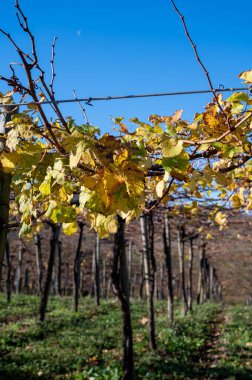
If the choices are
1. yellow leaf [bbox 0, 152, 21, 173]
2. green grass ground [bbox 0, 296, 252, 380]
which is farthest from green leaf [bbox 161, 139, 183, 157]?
green grass ground [bbox 0, 296, 252, 380]

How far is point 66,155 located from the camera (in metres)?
1.82

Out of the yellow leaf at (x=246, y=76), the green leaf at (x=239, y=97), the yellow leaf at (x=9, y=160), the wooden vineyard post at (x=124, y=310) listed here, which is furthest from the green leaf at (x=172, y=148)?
the wooden vineyard post at (x=124, y=310)

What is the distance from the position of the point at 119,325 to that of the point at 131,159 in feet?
39.8

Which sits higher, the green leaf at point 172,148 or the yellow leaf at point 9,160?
the yellow leaf at point 9,160

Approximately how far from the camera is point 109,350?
9398 mm

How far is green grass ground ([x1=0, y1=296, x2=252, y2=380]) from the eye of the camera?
7473 millimetres

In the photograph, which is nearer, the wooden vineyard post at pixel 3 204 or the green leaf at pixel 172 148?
the green leaf at pixel 172 148

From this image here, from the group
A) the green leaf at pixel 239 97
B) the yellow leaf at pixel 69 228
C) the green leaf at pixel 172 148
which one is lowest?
the yellow leaf at pixel 69 228

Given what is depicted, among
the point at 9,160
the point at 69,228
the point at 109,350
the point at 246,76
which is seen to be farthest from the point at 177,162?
the point at 109,350

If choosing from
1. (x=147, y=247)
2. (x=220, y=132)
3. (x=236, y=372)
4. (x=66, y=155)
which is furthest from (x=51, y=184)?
(x=147, y=247)

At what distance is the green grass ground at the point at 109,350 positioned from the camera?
294 inches

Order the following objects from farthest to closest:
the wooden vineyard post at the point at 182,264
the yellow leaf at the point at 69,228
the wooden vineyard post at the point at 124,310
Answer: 1. the wooden vineyard post at the point at 182,264
2. the wooden vineyard post at the point at 124,310
3. the yellow leaf at the point at 69,228

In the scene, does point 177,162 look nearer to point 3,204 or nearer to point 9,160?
point 9,160

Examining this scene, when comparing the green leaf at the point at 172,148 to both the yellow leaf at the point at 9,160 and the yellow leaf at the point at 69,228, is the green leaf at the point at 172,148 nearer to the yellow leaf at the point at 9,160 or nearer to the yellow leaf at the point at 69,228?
the yellow leaf at the point at 9,160
